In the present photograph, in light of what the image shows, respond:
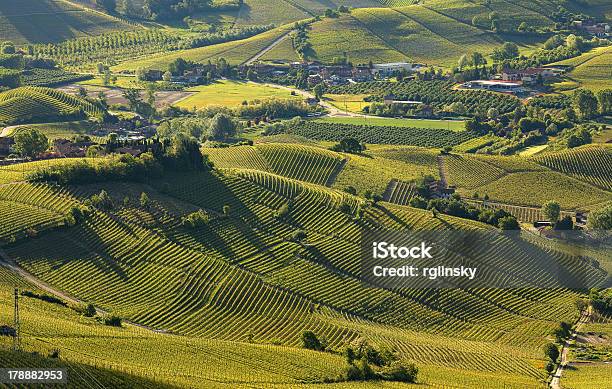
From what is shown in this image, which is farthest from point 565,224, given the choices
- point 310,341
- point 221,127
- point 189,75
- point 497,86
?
point 189,75

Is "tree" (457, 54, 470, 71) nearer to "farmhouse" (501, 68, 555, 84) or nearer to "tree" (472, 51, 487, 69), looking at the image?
"tree" (472, 51, 487, 69)

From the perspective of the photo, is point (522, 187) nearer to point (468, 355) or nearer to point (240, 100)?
point (468, 355)

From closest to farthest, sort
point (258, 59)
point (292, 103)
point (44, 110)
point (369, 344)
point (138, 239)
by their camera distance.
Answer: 1. point (369, 344)
2. point (138, 239)
3. point (44, 110)
4. point (292, 103)
5. point (258, 59)

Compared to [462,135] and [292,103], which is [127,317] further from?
[292,103]

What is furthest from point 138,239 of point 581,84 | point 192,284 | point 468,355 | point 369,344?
point 581,84

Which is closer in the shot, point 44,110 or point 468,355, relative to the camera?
point 468,355

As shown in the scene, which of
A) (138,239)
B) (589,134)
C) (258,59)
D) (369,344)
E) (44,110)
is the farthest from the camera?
(258,59)

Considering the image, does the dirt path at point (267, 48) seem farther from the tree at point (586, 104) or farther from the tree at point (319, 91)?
the tree at point (586, 104)
